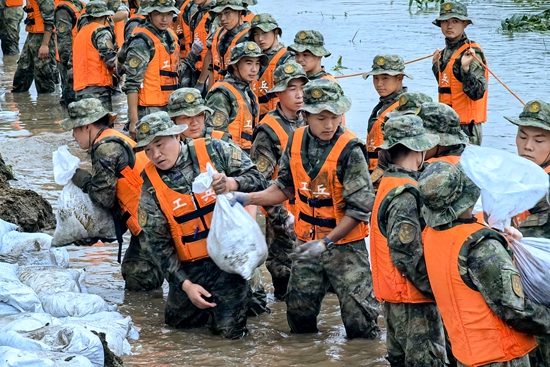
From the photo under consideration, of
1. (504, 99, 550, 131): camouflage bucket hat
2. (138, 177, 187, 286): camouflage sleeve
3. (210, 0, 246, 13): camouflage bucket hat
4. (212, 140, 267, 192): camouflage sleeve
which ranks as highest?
(210, 0, 246, 13): camouflage bucket hat

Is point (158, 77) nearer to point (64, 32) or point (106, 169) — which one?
point (106, 169)

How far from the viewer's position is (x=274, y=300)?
24.6ft

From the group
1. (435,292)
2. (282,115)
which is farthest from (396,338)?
(282,115)

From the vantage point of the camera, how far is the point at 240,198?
614 cm

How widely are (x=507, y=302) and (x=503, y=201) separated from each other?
468 mm

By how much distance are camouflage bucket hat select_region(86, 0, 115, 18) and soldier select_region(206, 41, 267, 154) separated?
144 inches

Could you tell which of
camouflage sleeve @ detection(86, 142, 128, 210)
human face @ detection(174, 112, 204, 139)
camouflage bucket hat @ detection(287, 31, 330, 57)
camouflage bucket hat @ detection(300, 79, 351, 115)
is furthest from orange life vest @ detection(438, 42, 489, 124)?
camouflage sleeve @ detection(86, 142, 128, 210)

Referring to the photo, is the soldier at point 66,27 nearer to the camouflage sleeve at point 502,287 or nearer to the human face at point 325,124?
the human face at point 325,124

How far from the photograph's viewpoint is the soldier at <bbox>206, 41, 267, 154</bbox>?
26.6ft

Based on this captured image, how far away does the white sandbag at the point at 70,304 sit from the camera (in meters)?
6.47

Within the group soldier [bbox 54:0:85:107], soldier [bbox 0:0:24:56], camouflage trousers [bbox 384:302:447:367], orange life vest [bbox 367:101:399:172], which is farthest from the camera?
soldier [bbox 0:0:24:56]

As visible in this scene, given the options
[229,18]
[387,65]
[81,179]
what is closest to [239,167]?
[81,179]

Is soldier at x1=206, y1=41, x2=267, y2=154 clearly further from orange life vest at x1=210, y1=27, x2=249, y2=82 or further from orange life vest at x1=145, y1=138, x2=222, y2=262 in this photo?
orange life vest at x1=210, y1=27, x2=249, y2=82

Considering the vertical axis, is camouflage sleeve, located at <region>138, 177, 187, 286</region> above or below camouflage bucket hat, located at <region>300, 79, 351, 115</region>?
below
